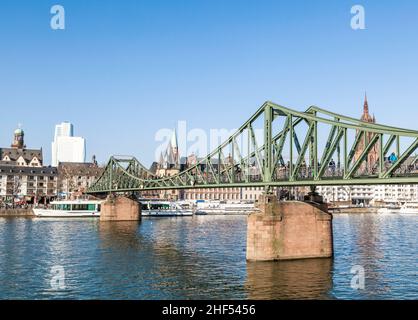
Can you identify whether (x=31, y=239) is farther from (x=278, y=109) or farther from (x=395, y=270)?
(x=395, y=270)

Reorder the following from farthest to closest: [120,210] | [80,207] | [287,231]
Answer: [80,207]
[120,210]
[287,231]

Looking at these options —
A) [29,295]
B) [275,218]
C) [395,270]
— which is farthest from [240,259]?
[29,295]

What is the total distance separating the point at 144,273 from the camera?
52.2 meters

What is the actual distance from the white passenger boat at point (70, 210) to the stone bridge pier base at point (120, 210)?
52.0 ft

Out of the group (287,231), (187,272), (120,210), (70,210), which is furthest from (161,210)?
(187,272)

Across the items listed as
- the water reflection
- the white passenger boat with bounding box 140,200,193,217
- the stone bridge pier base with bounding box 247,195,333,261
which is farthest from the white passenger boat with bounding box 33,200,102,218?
the water reflection

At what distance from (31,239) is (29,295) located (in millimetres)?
45038

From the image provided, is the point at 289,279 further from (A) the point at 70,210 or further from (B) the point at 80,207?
(B) the point at 80,207

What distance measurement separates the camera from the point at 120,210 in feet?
470

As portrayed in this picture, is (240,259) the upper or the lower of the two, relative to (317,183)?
lower

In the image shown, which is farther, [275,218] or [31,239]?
[31,239]

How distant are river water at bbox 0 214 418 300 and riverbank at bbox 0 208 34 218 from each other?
3016 inches

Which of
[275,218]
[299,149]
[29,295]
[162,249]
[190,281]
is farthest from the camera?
[162,249]

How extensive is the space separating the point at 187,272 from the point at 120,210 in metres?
94.2
